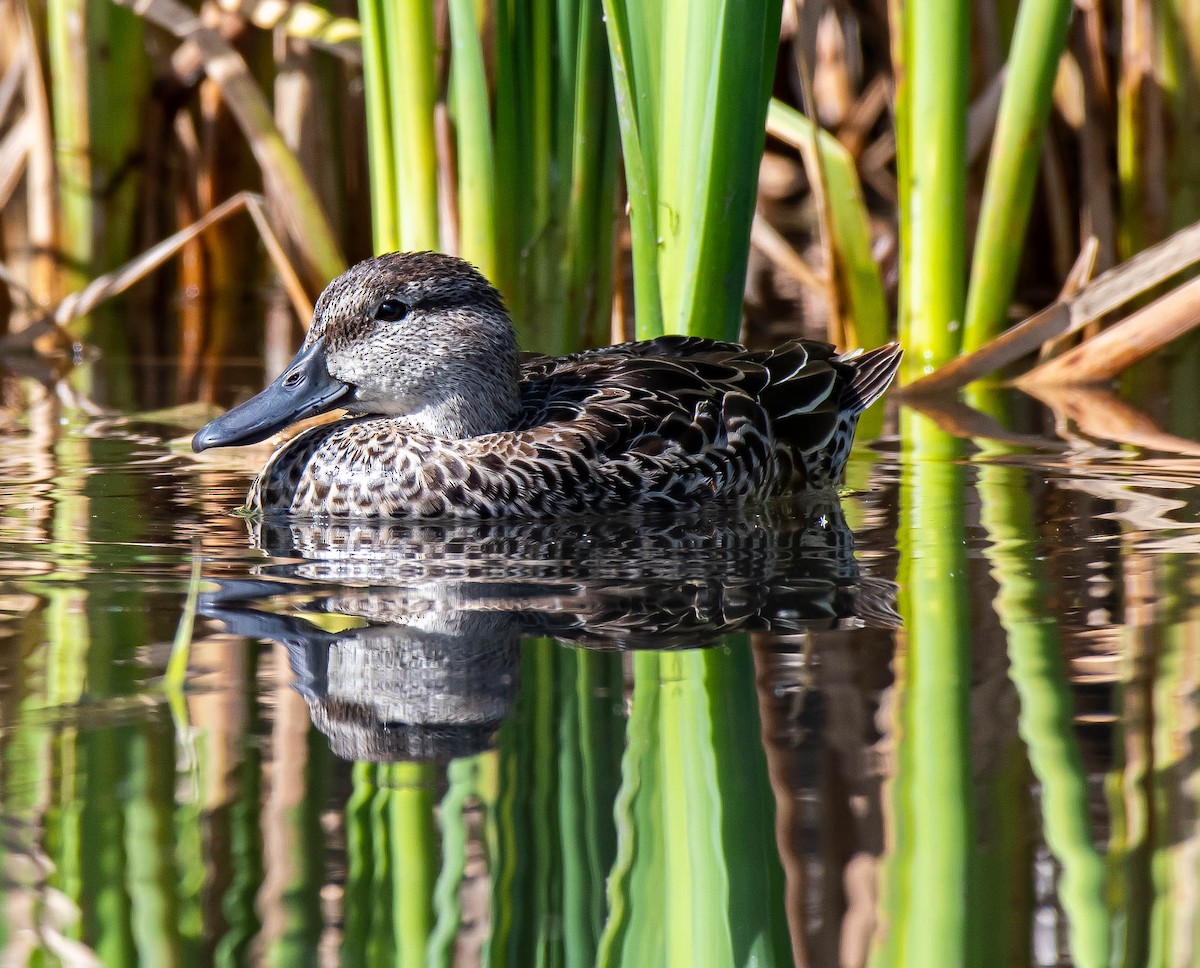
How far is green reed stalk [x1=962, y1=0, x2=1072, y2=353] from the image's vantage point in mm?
5922

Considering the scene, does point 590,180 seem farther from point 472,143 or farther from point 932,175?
point 932,175

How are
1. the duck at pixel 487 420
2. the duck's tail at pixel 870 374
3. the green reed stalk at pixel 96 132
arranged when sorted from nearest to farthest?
1. the duck at pixel 487 420
2. the duck's tail at pixel 870 374
3. the green reed stalk at pixel 96 132

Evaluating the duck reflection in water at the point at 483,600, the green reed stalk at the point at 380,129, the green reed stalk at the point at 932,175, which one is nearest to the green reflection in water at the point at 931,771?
the duck reflection in water at the point at 483,600

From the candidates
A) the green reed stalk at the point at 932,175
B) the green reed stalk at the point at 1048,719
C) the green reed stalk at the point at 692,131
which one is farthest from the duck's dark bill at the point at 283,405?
the green reed stalk at the point at 932,175

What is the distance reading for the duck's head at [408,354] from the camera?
505 centimetres

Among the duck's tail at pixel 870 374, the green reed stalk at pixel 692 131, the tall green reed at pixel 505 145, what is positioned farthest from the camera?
the tall green reed at pixel 505 145

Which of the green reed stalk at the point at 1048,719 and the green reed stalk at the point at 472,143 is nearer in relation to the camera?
the green reed stalk at the point at 1048,719

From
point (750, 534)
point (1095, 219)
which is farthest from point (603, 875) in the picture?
point (1095, 219)

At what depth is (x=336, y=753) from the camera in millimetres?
2838

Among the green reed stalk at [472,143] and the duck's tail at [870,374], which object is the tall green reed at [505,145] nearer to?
the green reed stalk at [472,143]

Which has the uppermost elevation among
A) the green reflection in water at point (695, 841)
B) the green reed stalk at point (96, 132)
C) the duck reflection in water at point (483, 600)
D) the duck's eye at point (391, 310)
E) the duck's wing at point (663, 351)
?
the green reed stalk at point (96, 132)

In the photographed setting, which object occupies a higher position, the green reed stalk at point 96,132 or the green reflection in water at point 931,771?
the green reed stalk at point 96,132

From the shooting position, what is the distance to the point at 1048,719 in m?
2.95

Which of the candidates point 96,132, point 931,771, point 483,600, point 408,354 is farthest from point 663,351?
point 96,132
